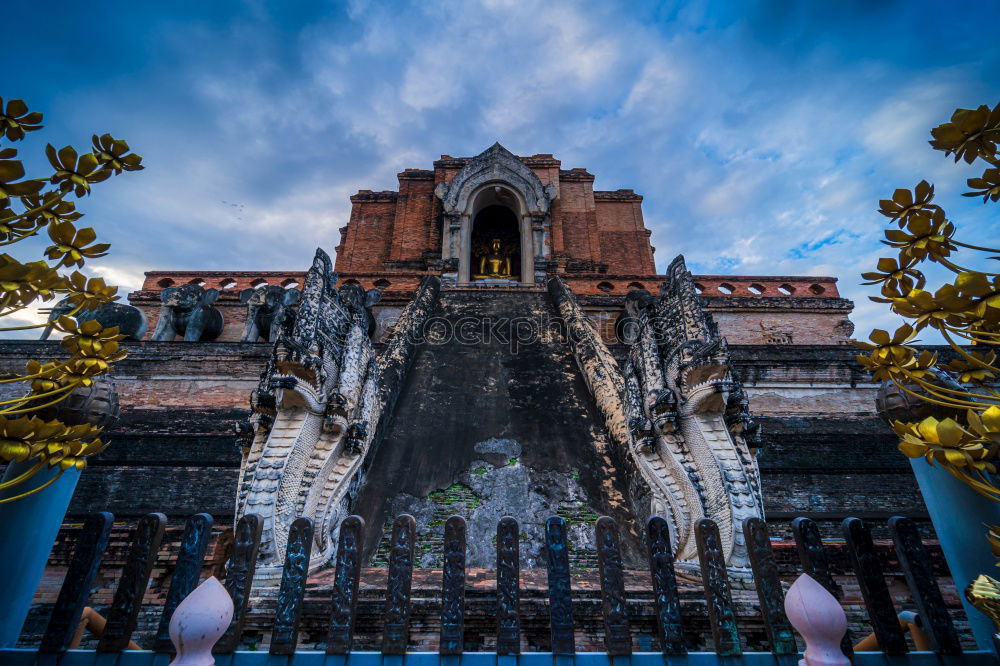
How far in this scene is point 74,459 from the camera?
59.3 inches

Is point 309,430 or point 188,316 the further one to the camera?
point 188,316

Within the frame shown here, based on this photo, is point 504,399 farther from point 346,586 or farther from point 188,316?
point 188,316

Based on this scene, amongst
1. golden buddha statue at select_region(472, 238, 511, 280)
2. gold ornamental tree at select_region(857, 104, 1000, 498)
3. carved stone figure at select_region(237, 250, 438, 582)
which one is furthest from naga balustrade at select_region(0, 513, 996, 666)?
golden buddha statue at select_region(472, 238, 511, 280)

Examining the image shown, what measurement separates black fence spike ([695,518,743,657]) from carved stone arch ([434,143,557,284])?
1109cm

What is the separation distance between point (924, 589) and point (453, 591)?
1.75 meters

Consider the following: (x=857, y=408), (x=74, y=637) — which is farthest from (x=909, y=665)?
(x=857, y=408)

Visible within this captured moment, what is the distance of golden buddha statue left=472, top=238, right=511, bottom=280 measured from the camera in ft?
46.6

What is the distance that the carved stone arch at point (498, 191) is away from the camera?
42.1ft

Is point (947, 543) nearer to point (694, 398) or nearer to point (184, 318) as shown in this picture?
point (694, 398)

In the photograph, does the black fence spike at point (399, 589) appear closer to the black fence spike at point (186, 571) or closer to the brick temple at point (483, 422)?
the black fence spike at point (186, 571)

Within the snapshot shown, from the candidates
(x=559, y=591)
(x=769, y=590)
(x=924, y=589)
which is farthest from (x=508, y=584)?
(x=924, y=589)

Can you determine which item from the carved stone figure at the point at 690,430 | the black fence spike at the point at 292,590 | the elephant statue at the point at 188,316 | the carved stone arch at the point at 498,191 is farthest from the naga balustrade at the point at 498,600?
the carved stone arch at the point at 498,191

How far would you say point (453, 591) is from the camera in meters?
1.70

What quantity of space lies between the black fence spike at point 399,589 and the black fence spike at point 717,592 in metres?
1.07
